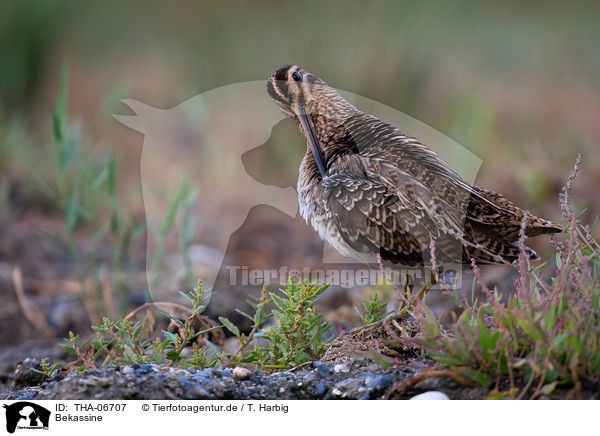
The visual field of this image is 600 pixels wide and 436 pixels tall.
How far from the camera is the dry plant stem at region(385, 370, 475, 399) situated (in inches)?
71.4

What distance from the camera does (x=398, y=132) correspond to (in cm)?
274

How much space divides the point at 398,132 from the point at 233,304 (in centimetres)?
142

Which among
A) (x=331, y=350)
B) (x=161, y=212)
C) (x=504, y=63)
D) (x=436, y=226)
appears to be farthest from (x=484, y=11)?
(x=331, y=350)

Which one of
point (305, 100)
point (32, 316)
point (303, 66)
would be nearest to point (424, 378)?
point (305, 100)

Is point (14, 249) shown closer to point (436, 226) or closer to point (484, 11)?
point (436, 226)

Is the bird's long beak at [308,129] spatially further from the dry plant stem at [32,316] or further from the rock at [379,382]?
the dry plant stem at [32,316]

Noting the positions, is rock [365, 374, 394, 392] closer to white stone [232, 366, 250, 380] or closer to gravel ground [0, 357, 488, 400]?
gravel ground [0, 357, 488, 400]

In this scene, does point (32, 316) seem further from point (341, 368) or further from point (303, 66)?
point (303, 66)

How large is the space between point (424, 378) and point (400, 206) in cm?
80

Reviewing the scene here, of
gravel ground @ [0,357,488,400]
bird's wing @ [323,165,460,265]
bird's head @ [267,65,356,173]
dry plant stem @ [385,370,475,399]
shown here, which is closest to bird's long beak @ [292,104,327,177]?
bird's head @ [267,65,356,173]

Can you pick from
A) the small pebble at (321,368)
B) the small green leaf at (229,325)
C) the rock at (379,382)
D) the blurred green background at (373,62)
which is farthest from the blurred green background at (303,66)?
the rock at (379,382)
